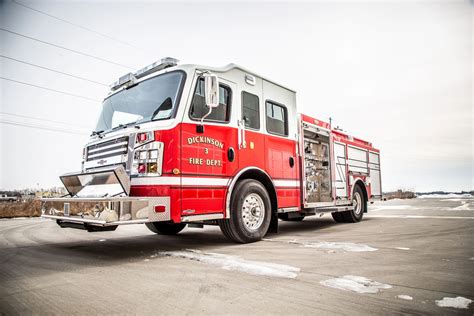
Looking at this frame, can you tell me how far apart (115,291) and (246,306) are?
1.15 metres

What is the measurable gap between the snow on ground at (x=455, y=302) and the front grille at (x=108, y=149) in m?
3.80

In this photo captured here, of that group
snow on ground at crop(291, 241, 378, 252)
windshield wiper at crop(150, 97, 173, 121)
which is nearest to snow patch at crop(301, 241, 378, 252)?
snow on ground at crop(291, 241, 378, 252)

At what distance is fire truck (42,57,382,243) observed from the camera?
3855mm

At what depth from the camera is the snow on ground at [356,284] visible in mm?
2494

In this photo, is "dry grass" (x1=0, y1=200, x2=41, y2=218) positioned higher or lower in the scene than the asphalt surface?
lower

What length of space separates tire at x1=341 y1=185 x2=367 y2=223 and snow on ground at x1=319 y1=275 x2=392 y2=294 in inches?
239

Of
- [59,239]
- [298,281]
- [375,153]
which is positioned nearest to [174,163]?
[298,281]

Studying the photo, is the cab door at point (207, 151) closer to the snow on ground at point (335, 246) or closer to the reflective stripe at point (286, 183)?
the reflective stripe at point (286, 183)

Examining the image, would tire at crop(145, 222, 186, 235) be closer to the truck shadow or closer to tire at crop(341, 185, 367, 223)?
the truck shadow

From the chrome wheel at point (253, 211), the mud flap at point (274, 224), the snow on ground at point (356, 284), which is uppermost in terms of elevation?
the chrome wheel at point (253, 211)

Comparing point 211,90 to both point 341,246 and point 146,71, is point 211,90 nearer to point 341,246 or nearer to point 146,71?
point 146,71

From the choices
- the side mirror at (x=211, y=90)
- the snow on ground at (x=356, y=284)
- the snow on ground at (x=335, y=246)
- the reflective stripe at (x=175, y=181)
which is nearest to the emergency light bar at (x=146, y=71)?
the side mirror at (x=211, y=90)

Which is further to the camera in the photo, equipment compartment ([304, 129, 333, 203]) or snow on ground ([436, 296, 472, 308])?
equipment compartment ([304, 129, 333, 203])

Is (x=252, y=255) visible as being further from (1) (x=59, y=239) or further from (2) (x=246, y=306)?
(1) (x=59, y=239)
